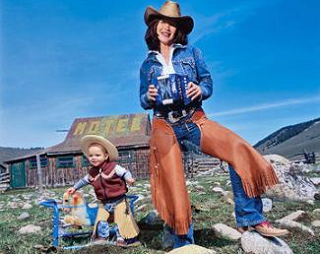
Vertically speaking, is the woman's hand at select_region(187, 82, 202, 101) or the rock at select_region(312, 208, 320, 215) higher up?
the woman's hand at select_region(187, 82, 202, 101)

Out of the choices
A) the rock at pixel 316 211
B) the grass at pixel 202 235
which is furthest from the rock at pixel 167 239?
the rock at pixel 316 211

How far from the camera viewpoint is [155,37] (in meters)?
3.32

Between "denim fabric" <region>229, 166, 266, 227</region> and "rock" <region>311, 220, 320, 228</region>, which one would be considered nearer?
"denim fabric" <region>229, 166, 266, 227</region>

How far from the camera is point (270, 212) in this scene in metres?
4.88

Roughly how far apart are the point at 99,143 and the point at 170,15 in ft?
4.84

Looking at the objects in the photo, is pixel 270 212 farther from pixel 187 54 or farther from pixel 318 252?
pixel 187 54

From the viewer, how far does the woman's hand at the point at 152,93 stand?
2.99m

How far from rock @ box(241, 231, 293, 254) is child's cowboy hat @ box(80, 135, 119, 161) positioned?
1.60 metres

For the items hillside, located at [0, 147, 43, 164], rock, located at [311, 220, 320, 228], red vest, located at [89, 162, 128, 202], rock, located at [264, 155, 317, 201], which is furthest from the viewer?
hillside, located at [0, 147, 43, 164]

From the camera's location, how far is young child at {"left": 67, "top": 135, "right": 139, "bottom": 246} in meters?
3.69

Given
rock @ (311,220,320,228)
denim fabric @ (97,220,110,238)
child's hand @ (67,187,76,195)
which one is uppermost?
child's hand @ (67,187,76,195)

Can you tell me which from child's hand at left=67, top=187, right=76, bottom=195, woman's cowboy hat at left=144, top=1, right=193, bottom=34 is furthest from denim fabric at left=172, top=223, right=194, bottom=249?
woman's cowboy hat at left=144, top=1, right=193, bottom=34

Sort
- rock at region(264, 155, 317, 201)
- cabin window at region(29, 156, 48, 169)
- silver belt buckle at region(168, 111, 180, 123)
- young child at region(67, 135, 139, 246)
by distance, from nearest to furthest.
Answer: silver belt buckle at region(168, 111, 180, 123) < young child at region(67, 135, 139, 246) < rock at region(264, 155, 317, 201) < cabin window at region(29, 156, 48, 169)

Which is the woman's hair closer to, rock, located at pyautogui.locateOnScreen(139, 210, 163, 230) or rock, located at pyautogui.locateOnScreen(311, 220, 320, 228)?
rock, located at pyautogui.locateOnScreen(139, 210, 163, 230)
